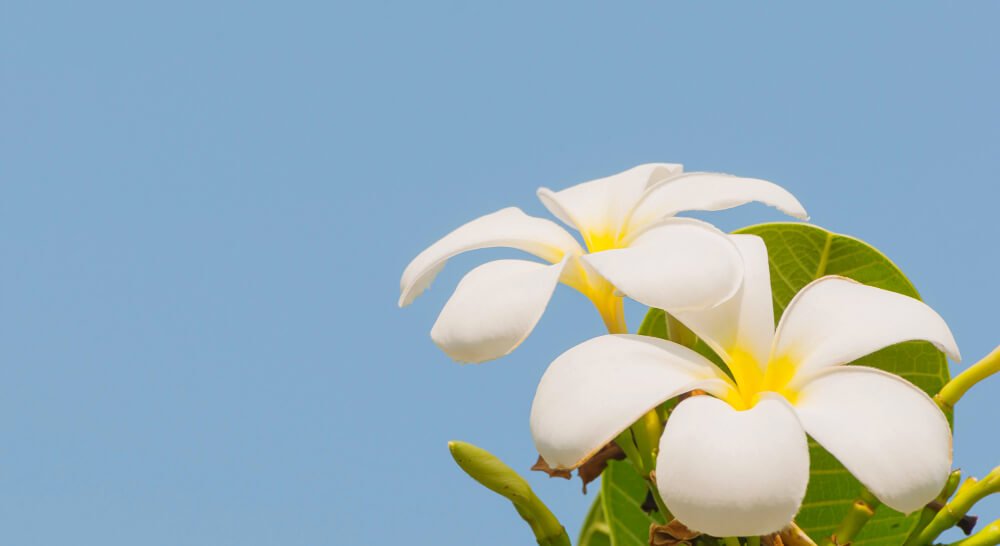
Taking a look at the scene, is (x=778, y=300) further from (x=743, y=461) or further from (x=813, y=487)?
(x=743, y=461)

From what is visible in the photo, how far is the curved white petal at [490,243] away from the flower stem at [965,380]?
0.34 metres

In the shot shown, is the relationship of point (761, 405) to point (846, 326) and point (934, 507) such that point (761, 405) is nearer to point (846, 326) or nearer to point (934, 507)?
point (846, 326)

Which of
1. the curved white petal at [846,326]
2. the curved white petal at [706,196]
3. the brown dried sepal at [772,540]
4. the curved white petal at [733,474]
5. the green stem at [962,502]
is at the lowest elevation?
the green stem at [962,502]

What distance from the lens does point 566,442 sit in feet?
2.62

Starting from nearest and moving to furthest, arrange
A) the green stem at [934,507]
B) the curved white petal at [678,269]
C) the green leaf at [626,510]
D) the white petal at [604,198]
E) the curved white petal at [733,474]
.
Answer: the curved white petal at [733,474]
the curved white petal at [678,269]
the green stem at [934,507]
the white petal at [604,198]
the green leaf at [626,510]

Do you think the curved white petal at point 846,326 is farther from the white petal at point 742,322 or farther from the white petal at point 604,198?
the white petal at point 604,198

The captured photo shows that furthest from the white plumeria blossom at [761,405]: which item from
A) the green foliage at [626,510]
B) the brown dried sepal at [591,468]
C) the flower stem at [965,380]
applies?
the green foliage at [626,510]

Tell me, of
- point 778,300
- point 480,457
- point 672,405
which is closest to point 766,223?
point 778,300

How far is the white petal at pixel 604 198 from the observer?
3.51 ft

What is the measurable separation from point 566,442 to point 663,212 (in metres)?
0.29

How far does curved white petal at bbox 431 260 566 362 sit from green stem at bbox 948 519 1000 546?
40 centimetres

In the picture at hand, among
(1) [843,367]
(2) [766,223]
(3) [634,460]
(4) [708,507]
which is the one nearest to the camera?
(4) [708,507]

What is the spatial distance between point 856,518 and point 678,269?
275mm

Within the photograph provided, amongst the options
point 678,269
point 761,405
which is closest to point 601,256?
point 678,269
